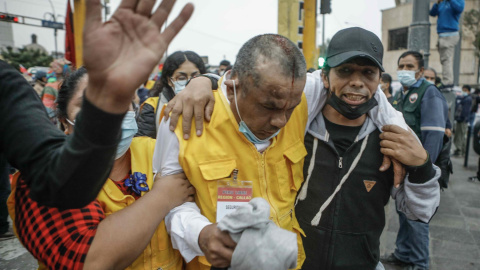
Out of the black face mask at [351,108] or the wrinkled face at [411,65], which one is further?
the wrinkled face at [411,65]

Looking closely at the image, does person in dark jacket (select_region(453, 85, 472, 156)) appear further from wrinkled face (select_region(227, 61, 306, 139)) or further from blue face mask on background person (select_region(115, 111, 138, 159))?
blue face mask on background person (select_region(115, 111, 138, 159))

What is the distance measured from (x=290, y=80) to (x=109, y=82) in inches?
34.9

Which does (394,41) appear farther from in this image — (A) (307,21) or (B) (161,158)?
(B) (161,158)

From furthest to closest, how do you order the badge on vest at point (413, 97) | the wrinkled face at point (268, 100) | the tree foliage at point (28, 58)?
the tree foliage at point (28, 58) < the badge on vest at point (413, 97) < the wrinkled face at point (268, 100)

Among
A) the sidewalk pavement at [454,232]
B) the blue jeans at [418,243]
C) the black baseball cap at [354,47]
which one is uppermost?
the black baseball cap at [354,47]

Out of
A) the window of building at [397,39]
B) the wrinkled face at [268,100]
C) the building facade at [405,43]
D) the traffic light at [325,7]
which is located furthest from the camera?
the window of building at [397,39]

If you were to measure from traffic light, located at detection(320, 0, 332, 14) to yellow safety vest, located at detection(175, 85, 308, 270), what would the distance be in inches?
213

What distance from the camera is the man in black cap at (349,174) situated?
185 cm

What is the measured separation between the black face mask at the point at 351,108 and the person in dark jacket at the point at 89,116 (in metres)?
1.12

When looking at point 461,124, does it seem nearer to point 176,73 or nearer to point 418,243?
point 418,243

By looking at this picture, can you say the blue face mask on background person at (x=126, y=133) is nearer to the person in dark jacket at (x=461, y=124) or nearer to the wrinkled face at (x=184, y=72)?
the wrinkled face at (x=184, y=72)

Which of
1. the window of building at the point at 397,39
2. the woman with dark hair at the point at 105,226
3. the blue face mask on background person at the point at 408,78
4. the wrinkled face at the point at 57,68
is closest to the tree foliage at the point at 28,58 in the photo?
the wrinkled face at the point at 57,68

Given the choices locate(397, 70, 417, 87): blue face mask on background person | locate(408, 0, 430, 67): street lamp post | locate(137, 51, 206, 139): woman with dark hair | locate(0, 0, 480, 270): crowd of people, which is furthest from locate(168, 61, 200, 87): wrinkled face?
locate(408, 0, 430, 67): street lamp post

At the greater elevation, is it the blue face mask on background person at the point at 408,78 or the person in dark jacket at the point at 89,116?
the blue face mask on background person at the point at 408,78
